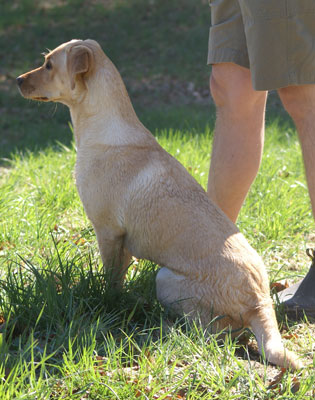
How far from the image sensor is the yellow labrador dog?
2.72 metres

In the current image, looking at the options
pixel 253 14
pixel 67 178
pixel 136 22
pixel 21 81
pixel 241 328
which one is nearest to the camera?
pixel 241 328

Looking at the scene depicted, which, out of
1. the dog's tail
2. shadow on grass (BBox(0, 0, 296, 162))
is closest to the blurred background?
shadow on grass (BBox(0, 0, 296, 162))

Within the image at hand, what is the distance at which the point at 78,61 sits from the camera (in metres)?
3.01

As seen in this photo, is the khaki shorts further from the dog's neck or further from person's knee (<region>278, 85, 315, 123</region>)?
the dog's neck

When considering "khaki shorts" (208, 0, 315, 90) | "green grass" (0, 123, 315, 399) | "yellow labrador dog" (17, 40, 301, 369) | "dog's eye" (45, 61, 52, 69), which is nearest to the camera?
"green grass" (0, 123, 315, 399)

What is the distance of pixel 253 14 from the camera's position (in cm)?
296

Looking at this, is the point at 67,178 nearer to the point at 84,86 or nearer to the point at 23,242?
the point at 23,242

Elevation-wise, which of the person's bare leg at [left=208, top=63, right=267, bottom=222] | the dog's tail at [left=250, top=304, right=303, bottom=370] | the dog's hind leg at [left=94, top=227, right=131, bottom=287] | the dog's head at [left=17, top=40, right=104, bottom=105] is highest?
the dog's head at [left=17, top=40, right=104, bottom=105]

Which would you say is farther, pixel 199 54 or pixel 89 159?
pixel 199 54

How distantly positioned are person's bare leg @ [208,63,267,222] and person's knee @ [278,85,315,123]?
0.74ft

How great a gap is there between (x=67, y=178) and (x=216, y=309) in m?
2.12

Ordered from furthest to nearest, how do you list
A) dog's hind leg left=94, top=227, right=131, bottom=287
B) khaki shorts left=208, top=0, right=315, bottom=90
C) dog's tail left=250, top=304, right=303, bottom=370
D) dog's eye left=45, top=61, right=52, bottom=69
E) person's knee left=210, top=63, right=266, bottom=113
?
1. person's knee left=210, top=63, right=266, bottom=113
2. dog's eye left=45, top=61, right=52, bottom=69
3. dog's hind leg left=94, top=227, right=131, bottom=287
4. khaki shorts left=208, top=0, right=315, bottom=90
5. dog's tail left=250, top=304, right=303, bottom=370

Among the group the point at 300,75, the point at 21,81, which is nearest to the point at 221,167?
the point at 300,75

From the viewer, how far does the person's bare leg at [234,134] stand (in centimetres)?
329
